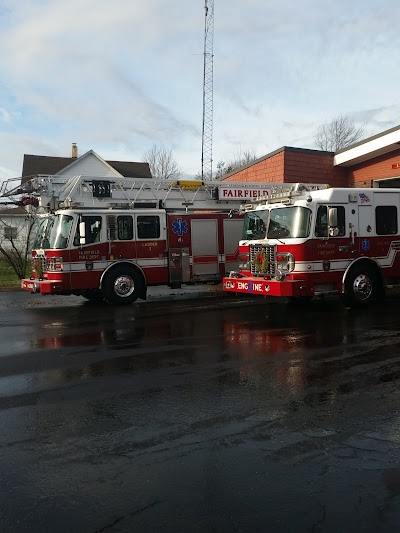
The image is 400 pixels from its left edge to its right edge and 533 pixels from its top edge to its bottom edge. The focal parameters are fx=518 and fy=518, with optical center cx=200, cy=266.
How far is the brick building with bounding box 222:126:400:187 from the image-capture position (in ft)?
59.9

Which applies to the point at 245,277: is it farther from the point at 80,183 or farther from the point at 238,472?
the point at 238,472

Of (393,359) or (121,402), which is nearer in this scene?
(121,402)

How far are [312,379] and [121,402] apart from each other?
7.36 feet

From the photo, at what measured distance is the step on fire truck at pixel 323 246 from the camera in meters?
11.1

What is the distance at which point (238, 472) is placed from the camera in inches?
147

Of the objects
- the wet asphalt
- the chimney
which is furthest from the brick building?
the chimney

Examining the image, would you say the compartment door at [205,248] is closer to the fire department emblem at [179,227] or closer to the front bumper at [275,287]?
the fire department emblem at [179,227]

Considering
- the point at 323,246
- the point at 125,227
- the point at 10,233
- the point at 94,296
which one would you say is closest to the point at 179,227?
the point at 125,227

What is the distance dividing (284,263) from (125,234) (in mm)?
4504

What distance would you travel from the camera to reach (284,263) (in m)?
→ 11.2

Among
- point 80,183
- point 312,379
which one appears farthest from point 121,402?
point 80,183

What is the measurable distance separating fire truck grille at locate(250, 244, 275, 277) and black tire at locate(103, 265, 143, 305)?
3336 mm

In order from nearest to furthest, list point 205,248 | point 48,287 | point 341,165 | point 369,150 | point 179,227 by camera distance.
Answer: point 48,287
point 179,227
point 205,248
point 369,150
point 341,165

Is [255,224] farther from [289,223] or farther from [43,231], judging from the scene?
[43,231]
